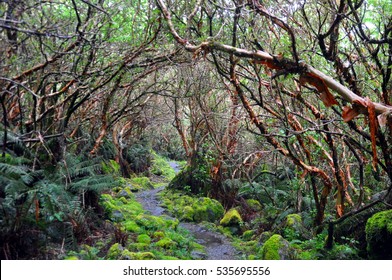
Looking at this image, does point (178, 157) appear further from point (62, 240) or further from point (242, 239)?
point (62, 240)

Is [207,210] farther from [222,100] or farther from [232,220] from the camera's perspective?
[222,100]

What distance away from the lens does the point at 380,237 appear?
18.6ft

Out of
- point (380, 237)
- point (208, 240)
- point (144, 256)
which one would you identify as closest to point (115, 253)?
point (144, 256)

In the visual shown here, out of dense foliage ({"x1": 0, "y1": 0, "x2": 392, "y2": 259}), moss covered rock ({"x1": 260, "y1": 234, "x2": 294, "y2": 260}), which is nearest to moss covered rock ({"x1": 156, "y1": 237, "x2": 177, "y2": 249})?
dense foliage ({"x1": 0, "y1": 0, "x2": 392, "y2": 259})

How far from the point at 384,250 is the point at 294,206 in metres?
4.63

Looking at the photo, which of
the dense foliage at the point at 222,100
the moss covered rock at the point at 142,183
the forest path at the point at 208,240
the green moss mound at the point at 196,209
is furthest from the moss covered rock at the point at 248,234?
the moss covered rock at the point at 142,183

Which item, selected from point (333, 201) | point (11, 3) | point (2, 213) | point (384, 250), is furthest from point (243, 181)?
point (11, 3)

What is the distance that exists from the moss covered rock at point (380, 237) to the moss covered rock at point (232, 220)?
5.29m

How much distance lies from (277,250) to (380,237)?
6.54 feet

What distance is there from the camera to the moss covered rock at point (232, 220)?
36.2ft

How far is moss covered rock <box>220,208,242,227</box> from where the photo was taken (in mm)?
11031

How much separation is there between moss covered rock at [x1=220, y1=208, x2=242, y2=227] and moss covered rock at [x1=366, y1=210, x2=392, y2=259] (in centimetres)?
529

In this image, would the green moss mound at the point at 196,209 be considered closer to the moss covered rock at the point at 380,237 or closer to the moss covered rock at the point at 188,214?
the moss covered rock at the point at 188,214

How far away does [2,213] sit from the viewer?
530 centimetres
